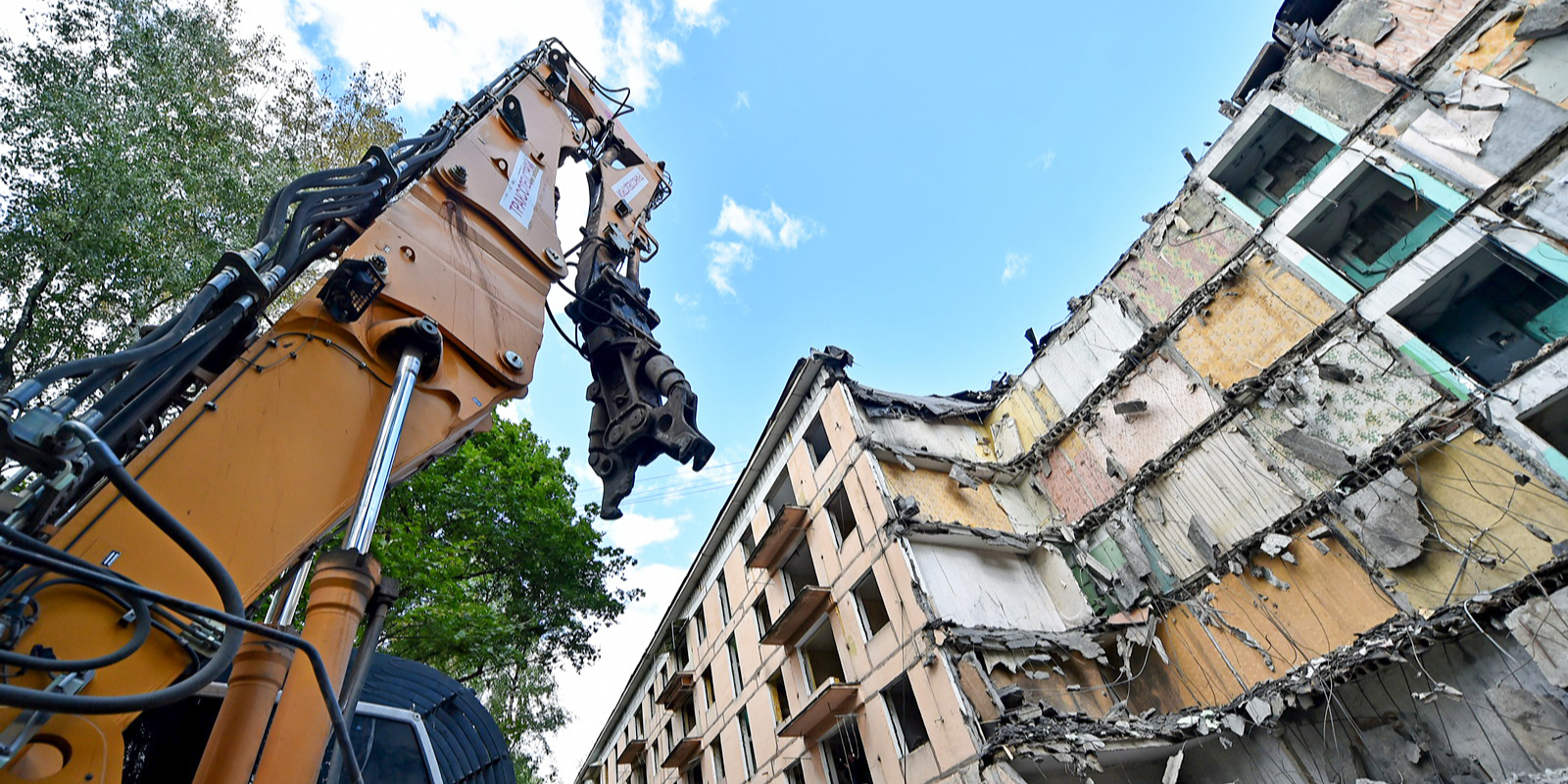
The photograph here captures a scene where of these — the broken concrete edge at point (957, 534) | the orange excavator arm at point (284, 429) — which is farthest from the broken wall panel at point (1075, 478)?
the orange excavator arm at point (284, 429)

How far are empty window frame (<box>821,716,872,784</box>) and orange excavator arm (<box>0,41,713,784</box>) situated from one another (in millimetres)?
10950

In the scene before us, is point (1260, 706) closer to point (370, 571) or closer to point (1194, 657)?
point (1194, 657)

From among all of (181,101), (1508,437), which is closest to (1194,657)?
(1508,437)

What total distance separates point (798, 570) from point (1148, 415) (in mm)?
9217

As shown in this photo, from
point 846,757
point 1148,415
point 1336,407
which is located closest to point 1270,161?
point 1148,415

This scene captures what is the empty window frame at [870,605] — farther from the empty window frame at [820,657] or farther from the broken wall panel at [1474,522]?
the broken wall panel at [1474,522]

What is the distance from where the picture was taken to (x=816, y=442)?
17391mm

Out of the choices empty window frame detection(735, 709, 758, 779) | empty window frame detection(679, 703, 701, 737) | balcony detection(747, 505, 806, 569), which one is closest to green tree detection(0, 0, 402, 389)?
balcony detection(747, 505, 806, 569)

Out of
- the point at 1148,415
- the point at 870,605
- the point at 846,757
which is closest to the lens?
the point at 846,757

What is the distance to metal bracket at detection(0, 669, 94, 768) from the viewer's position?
1.70m

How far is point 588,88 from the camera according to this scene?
6895 mm

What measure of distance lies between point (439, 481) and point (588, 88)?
911 centimetres

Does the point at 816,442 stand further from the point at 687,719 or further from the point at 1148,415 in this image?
the point at 687,719

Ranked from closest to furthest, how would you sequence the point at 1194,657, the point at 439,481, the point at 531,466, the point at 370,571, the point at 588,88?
the point at 370,571 → the point at 588,88 → the point at 1194,657 → the point at 439,481 → the point at 531,466
